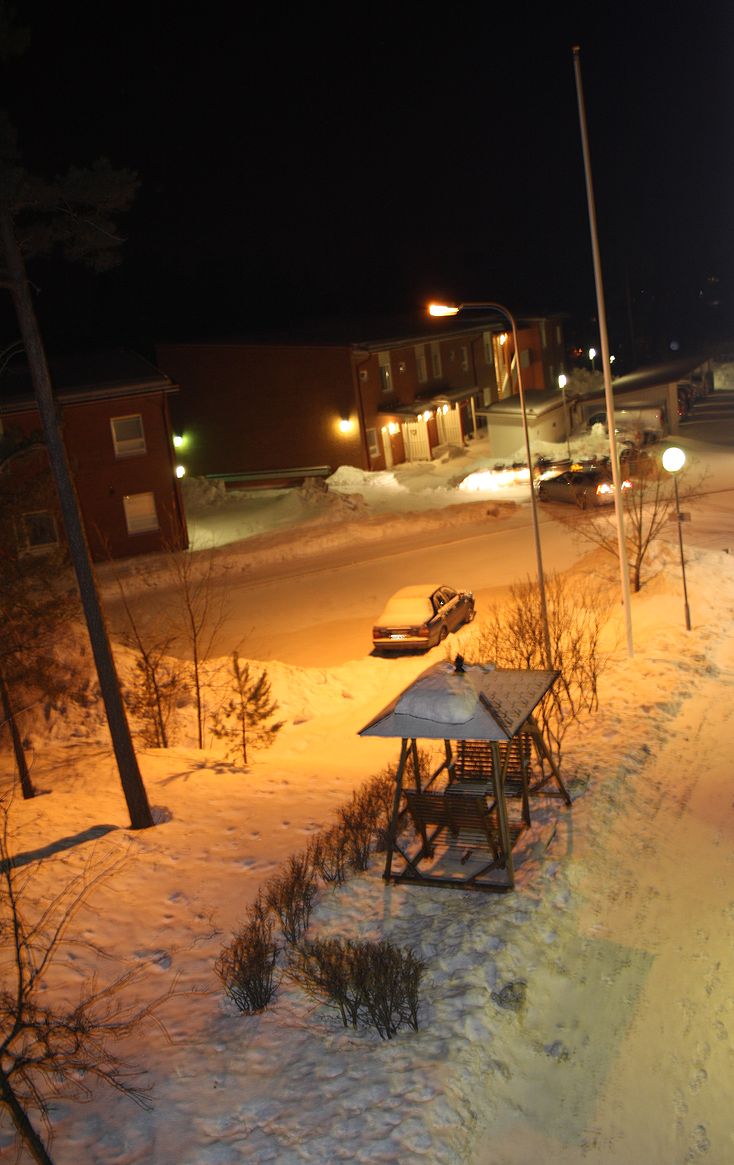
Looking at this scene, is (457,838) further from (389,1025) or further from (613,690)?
(613,690)

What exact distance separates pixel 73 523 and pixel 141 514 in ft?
78.6

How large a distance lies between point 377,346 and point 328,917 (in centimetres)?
3813

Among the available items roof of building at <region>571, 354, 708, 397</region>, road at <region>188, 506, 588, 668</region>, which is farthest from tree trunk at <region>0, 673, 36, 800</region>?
roof of building at <region>571, 354, 708, 397</region>

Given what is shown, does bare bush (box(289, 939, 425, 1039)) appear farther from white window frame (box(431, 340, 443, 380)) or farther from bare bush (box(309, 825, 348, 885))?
white window frame (box(431, 340, 443, 380))

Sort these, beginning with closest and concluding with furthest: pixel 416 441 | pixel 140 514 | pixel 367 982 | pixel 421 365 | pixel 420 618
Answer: pixel 367 982, pixel 420 618, pixel 140 514, pixel 416 441, pixel 421 365

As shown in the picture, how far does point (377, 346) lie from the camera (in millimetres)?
45031

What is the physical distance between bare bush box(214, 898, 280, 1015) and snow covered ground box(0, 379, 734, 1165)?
0.45 feet

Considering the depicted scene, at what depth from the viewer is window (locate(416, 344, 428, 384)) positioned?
50.0 m

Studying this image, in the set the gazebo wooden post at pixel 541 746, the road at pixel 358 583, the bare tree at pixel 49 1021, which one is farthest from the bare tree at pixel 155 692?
the gazebo wooden post at pixel 541 746

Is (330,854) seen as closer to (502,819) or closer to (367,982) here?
(502,819)

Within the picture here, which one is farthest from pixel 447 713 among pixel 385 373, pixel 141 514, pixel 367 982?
pixel 385 373

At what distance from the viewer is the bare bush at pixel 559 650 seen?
15070 millimetres

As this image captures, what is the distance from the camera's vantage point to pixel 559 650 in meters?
16.2

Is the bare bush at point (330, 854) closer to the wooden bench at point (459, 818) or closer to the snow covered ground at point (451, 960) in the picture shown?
the snow covered ground at point (451, 960)
